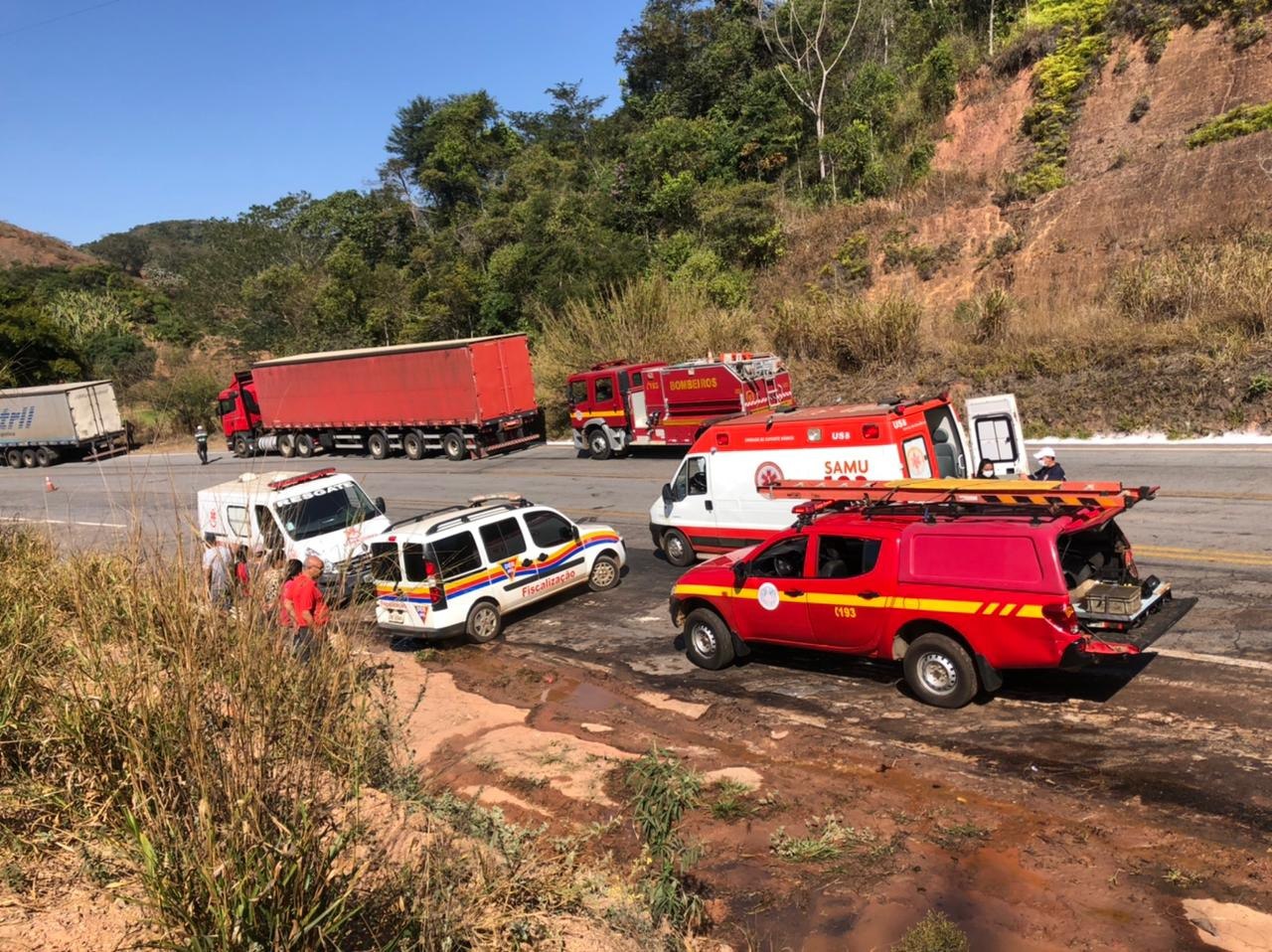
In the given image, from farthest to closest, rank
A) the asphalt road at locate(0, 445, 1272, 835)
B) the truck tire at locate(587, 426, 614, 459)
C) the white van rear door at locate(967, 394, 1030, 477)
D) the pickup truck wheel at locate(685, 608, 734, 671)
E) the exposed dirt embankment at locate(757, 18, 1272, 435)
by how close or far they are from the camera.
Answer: the truck tire at locate(587, 426, 614, 459), the exposed dirt embankment at locate(757, 18, 1272, 435), the white van rear door at locate(967, 394, 1030, 477), the pickup truck wheel at locate(685, 608, 734, 671), the asphalt road at locate(0, 445, 1272, 835)

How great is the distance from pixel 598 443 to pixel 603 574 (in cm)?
1342

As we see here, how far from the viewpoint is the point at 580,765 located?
8.37 metres

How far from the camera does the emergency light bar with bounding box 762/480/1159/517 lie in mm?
8539

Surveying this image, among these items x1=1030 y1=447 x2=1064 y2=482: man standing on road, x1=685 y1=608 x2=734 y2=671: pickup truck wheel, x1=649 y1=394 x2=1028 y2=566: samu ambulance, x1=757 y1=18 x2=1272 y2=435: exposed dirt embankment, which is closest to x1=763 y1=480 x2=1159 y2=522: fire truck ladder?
x1=685 y1=608 x2=734 y2=671: pickup truck wheel

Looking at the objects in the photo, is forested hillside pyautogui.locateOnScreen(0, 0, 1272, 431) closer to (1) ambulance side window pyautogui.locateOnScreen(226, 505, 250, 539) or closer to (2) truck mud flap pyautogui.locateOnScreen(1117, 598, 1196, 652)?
(1) ambulance side window pyautogui.locateOnScreen(226, 505, 250, 539)

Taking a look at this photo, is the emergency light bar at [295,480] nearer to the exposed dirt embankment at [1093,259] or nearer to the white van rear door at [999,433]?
the white van rear door at [999,433]

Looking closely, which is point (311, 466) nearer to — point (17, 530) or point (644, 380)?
point (644, 380)

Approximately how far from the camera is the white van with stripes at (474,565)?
12469mm

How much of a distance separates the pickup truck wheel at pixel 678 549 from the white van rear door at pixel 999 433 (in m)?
4.54

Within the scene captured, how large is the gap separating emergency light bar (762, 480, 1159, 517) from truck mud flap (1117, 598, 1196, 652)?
100cm

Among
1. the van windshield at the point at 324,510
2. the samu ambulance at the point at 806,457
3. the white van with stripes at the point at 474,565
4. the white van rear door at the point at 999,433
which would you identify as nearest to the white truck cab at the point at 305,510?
the van windshield at the point at 324,510

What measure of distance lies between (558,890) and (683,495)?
9520 mm

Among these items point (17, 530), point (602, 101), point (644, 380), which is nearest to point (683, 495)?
point (17, 530)

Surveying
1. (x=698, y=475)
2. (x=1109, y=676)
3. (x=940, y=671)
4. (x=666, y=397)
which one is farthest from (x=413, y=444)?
(x=1109, y=676)
